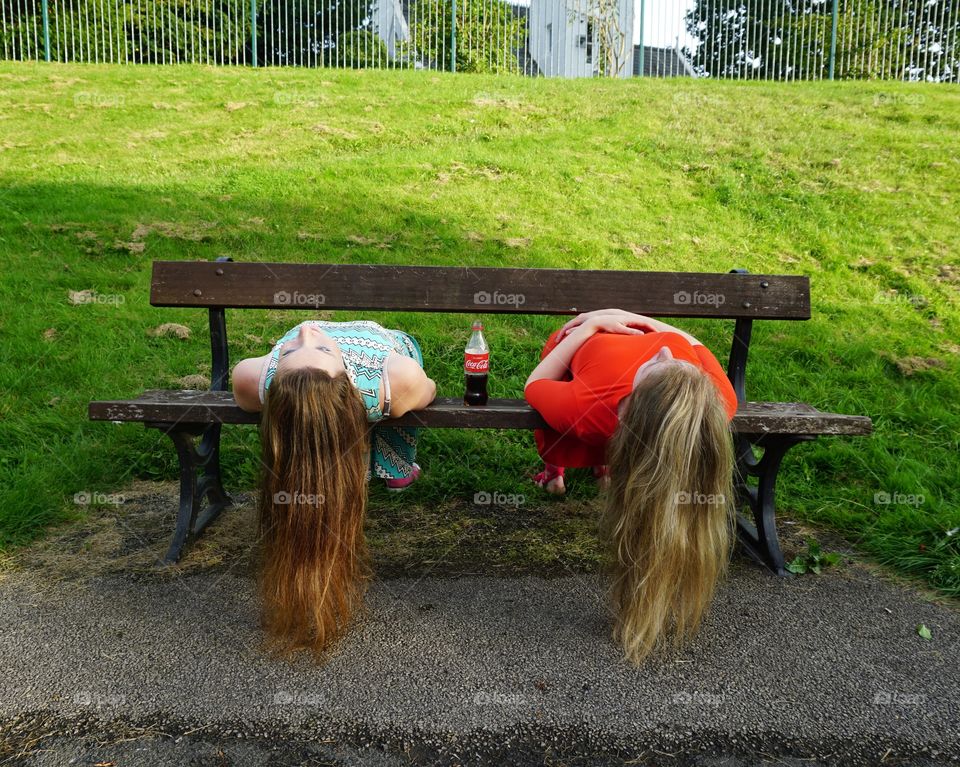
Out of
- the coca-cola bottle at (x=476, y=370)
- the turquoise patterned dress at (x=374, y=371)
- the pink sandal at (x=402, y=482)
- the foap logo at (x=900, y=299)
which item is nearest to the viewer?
the turquoise patterned dress at (x=374, y=371)

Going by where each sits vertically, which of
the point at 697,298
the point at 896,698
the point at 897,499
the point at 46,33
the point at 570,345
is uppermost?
the point at 46,33

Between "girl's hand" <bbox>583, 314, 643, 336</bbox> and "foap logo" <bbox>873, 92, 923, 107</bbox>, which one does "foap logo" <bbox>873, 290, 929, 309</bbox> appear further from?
"foap logo" <bbox>873, 92, 923, 107</bbox>

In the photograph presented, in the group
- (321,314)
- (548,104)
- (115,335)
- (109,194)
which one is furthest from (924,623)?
(548,104)

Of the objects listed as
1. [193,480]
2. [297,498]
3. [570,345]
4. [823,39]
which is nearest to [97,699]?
[297,498]

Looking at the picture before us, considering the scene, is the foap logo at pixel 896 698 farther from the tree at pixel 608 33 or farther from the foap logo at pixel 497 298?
the tree at pixel 608 33

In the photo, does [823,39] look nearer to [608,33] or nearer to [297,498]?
[608,33]

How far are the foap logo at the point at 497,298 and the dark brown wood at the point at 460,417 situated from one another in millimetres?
634

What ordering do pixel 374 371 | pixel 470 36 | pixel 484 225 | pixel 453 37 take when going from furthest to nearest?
pixel 470 36, pixel 453 37, pixel 484 225, pixel 374 371

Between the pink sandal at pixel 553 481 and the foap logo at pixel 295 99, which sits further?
the foap logo at pixel 295 99

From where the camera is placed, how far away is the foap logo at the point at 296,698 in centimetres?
233

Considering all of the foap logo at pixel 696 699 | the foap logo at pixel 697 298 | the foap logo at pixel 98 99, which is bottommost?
the foap logo at pixel 696 699

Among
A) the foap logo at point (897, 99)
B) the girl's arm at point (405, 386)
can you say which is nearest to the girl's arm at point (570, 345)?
the girl's arm at point (405, 386)

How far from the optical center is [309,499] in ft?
7.74

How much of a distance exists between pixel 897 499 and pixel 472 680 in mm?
2491
